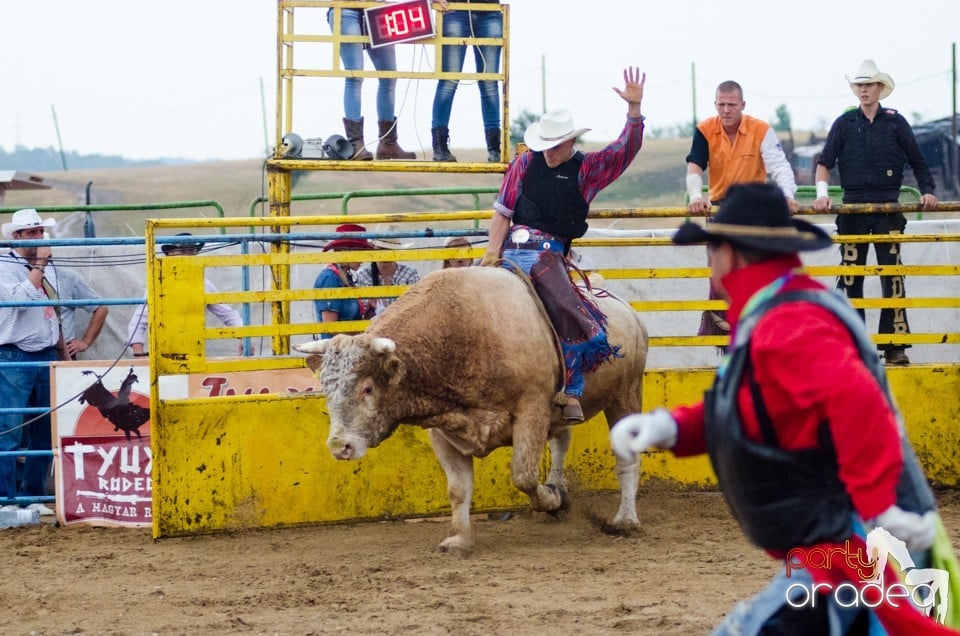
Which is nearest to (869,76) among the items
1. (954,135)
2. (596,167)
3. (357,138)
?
(596,167)

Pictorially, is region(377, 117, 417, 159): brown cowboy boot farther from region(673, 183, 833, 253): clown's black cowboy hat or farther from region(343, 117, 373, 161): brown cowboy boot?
region(673, 183, 833, 253): clown's black cowboy hat

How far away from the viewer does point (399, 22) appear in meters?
9.72

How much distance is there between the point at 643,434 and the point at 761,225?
73cm

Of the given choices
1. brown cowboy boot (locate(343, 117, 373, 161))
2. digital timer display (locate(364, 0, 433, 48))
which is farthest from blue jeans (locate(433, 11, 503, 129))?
brown cowboy boot (locate(343, 117, 373, 161))

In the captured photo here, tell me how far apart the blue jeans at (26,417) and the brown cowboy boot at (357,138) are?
112 inches

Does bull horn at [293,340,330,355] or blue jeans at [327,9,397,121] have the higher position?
blue jeans at [327,9,397,121]

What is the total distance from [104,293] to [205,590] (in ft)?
21.6

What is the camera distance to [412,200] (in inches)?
1400

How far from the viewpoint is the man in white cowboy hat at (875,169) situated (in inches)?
352

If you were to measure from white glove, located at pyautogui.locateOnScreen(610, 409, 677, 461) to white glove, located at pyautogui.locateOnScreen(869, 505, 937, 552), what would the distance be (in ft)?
2.30

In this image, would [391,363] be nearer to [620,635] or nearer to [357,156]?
[620,635]

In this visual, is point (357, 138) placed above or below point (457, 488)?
above

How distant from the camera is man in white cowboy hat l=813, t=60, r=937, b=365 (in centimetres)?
895

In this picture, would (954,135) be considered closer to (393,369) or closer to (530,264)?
(530,264)
